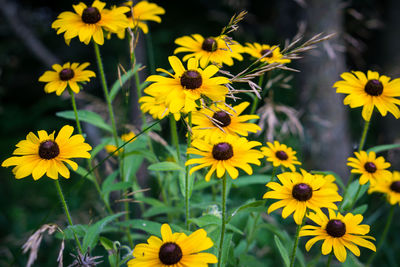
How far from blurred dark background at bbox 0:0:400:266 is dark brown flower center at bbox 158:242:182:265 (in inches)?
27.5

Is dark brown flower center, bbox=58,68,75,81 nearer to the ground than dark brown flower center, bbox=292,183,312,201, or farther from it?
farther from it

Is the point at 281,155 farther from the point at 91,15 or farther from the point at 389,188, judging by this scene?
the point at 91,15

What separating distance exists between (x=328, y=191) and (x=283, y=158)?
0.94 ft

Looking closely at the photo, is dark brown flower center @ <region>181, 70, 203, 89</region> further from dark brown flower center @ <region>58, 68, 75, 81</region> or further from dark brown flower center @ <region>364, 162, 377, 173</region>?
dark brown flower center @ <region>364, 162, 377, 173</region>

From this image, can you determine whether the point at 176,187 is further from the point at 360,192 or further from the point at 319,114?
the point at 319,114

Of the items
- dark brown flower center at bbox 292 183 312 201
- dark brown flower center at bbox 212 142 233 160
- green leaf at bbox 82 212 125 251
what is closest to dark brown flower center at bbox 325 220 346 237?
dark brown flower center at bbox 292 183 312 201

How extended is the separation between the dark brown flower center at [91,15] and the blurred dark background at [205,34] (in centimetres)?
23

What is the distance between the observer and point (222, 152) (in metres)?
1.09

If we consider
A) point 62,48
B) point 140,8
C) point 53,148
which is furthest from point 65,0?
point 53,148

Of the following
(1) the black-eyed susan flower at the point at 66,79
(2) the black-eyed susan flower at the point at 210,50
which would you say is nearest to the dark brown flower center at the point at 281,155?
(2) the black-eyed susan flower at the point at 210,50

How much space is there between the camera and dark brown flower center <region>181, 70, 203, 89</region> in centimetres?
109

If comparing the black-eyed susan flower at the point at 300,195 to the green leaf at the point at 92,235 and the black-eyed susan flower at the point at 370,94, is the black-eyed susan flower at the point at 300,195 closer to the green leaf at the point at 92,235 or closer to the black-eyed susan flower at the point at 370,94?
the black-eyed susan flower at the point at 370,94

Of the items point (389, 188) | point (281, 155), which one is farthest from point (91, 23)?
point (389, 188)

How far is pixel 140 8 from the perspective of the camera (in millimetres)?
1615
